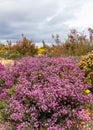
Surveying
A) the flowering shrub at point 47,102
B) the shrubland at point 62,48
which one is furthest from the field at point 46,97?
the shrubland at point 62,48

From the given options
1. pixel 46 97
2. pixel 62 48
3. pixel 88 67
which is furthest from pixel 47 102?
pixel 62 48

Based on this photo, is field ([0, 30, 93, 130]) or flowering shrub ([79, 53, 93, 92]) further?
flowering shrub ([79, 53, 93, 92])

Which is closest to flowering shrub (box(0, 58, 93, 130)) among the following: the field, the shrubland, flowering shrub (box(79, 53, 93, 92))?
the field

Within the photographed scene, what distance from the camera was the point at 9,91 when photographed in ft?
34.6

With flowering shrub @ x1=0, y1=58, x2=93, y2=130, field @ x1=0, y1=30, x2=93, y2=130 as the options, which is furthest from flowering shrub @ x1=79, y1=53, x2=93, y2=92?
flowering shrub @ x1=0, y1=58, x2=93, y2=130

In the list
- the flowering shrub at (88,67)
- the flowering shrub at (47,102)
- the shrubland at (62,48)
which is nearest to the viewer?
the flowering shrub at (47,102)

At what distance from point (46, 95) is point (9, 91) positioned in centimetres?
146

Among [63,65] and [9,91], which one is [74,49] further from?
[9,91]

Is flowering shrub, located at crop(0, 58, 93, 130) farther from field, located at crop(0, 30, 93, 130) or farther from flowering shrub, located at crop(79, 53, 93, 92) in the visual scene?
flowering shrub, located at crop(79, 53, 93, 92)

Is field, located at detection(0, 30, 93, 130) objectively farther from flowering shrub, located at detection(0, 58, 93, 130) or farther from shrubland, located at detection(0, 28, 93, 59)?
shrubland, located at detection(0, 28, 93, 59)

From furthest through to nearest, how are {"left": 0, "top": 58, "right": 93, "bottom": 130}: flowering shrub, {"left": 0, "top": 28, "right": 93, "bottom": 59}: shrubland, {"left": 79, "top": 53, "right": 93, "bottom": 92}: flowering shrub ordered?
1. {"left": 0, "top": 28, "right": 93, "bottom": 59}: shrubland
2. {"left": 79, "top": 53, "right": 93, "bottom": 92}: flowering shrub
3. {"left": 0, "top": 58, "right": 93, "bottom": 130}: flowering shrub

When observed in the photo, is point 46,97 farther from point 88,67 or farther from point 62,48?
point 62,48

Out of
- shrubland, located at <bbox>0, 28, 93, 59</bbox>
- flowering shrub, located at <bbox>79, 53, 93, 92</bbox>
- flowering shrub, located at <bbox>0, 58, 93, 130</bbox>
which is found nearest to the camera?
flowering shrub, located at <bbox>0, 58, 93, 130</bbox>

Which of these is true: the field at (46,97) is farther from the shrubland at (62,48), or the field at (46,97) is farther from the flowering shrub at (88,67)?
the shrubland at (62,48)
